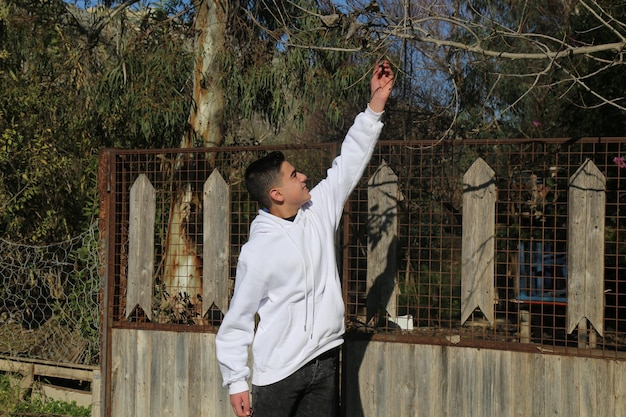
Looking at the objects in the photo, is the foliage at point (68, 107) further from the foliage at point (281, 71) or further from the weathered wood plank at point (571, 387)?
the weathered wood plank at point (571, 387)

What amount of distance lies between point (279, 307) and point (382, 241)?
1304mm

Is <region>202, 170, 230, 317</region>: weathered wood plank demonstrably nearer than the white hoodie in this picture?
No

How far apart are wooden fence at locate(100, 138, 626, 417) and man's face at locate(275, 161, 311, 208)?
1060 millimetres

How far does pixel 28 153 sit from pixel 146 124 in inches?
52.7

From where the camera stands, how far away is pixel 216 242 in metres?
5.43

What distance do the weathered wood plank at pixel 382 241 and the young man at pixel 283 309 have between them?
988mm

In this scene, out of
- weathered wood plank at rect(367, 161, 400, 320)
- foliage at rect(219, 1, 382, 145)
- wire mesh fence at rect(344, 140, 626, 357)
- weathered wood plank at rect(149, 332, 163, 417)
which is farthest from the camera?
foliage at rect(219, 1, 382, 145)

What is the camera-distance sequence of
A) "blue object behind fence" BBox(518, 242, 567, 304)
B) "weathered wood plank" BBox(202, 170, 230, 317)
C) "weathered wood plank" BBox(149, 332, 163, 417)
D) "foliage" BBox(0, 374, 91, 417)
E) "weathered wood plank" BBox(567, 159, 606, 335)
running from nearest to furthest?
"weathered wood plank" BBox(567, 159, 606, 335), "blue object behind fence" BBox(518, 242, 567, 304), "weathered wood plank" BBox(202, 170, 230, 317), "weathered wood plank" BBox(149, 332, 163, 417), "foliage" BBox(0, 374, 91, 417)

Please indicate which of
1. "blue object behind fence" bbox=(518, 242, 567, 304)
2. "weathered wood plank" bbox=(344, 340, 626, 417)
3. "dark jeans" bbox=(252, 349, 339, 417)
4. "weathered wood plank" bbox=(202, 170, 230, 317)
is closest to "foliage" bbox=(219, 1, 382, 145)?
"blue object behind fence" bbox=(518, 242, 567, 304)

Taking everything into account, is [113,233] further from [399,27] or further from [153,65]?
[153,65]

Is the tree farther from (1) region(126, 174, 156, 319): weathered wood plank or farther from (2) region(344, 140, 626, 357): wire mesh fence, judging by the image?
(1) region(126, 174, 156, 319): weathered wood plank

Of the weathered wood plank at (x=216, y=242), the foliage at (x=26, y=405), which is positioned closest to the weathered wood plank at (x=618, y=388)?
the weathered wood plank at (x=216, y=242)

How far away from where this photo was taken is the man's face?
398cm

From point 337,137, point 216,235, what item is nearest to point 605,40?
point 216,235
